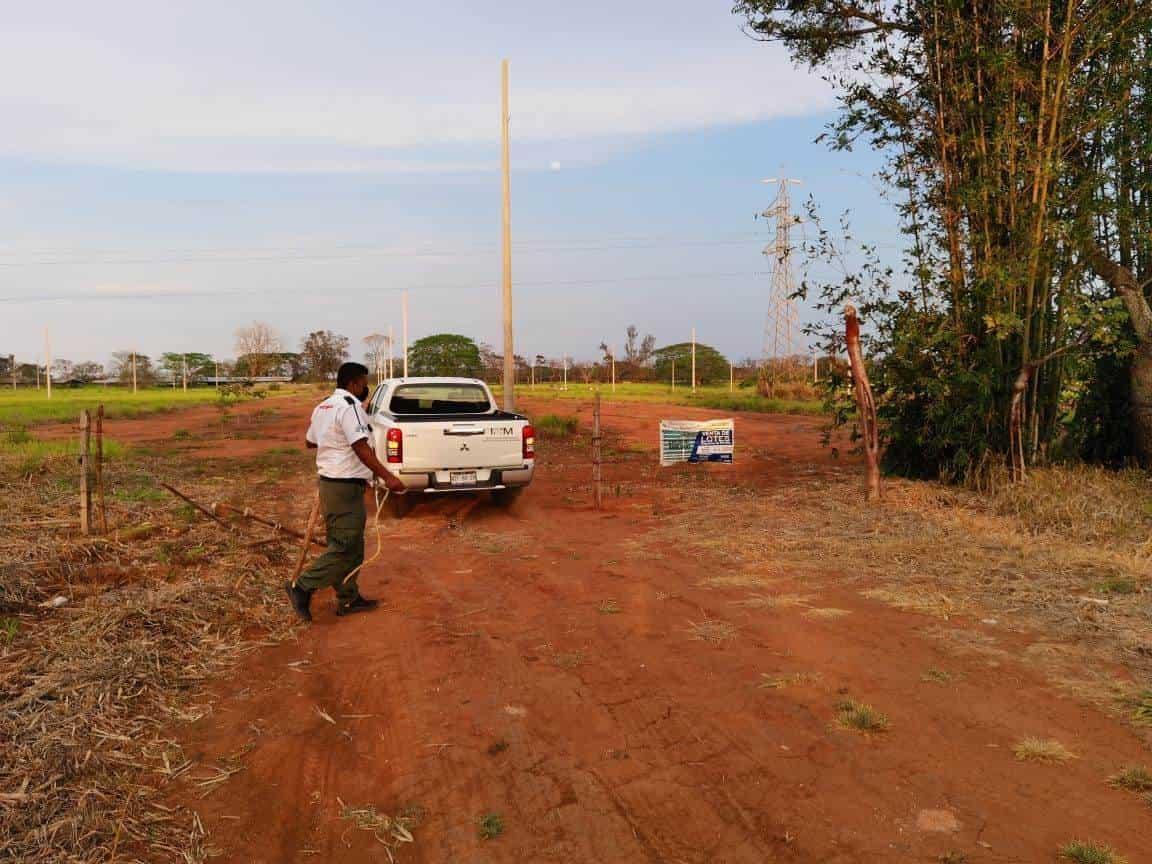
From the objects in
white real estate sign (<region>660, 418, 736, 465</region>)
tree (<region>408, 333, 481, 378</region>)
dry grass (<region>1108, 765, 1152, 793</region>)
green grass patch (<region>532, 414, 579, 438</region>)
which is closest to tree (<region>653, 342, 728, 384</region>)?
tree (<region>408, 333, 481, 378</region>)

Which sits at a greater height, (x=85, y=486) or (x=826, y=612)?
(x=85, y=486)

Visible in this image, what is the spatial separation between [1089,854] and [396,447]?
7.56 metres

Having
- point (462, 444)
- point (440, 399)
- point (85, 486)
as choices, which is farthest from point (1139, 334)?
point (85, 486)

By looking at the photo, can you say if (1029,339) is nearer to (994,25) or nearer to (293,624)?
(994,25)

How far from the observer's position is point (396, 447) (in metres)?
9.22

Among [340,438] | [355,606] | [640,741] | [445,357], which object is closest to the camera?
[640,741]

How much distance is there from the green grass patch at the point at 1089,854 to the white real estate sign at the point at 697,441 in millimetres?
9344

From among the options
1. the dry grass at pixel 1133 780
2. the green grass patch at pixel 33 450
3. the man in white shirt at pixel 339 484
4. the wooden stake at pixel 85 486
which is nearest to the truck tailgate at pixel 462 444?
the wooden stake at pixel 85 486

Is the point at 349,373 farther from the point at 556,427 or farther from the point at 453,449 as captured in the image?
the point at 556,427

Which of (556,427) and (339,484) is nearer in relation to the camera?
(339,484)

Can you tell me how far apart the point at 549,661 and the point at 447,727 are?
1.02 metres

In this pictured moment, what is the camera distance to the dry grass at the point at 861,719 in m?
3.89

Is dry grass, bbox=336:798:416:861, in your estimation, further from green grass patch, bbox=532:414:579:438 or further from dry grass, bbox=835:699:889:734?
green grass patch, bbox=532:414:579:438

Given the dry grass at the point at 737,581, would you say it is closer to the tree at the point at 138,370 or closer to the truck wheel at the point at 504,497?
the truck wheel at the point at 504,497
